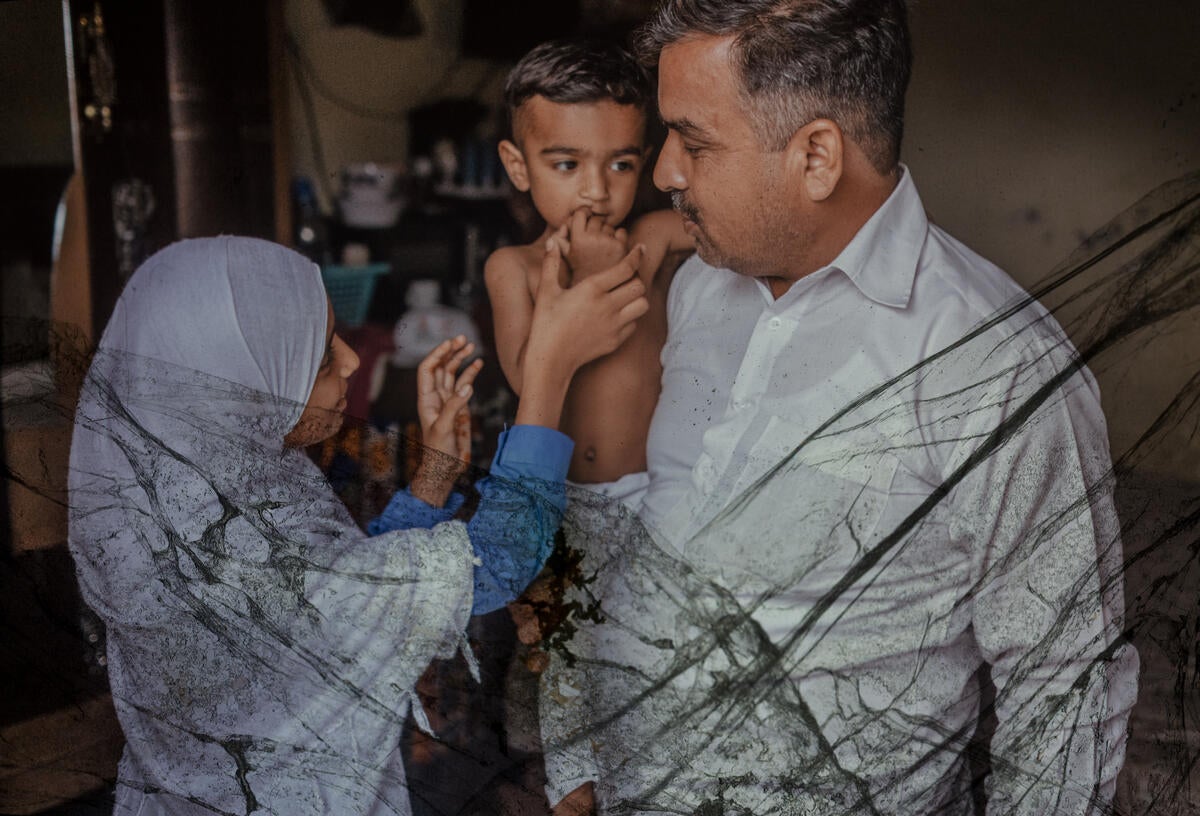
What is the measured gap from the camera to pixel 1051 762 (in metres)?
1.61

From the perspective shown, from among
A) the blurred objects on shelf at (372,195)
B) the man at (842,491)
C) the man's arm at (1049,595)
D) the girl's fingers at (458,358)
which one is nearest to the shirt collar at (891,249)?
the man at (842,491)

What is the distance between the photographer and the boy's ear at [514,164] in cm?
165

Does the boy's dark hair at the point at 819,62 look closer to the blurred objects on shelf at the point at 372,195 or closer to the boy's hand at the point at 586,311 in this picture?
the boy's hand at the point at 586,311


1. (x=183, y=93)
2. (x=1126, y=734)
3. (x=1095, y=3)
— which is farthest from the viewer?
(x=183, y=93)

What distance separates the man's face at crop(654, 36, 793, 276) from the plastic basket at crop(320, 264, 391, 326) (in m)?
0.53

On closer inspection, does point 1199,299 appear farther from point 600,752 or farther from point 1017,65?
point 600,752

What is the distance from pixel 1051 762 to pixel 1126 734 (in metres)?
0.15

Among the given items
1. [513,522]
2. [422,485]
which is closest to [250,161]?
[422,485]

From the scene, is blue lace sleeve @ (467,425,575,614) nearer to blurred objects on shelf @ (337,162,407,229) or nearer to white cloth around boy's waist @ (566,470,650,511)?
white cloth around boy's waist @ (566,470,650,511)

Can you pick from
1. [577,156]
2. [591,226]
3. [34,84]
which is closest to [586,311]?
[591,226]

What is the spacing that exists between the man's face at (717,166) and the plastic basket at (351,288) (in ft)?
1.75

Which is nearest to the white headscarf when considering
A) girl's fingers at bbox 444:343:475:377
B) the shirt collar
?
girl's fingers at bbox 444:343:475:377

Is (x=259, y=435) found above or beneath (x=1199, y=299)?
beneath

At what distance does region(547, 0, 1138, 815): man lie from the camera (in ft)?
5.03
